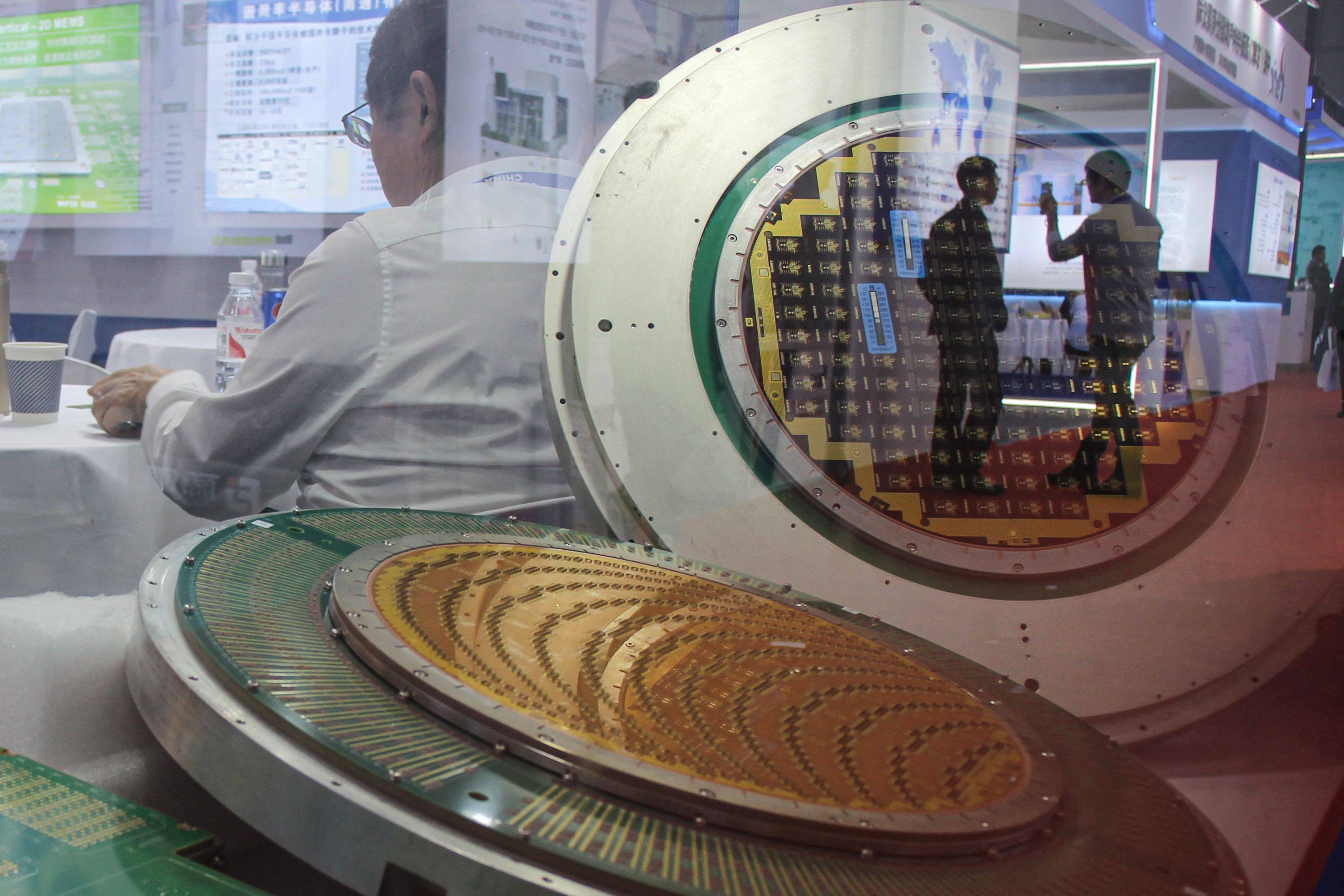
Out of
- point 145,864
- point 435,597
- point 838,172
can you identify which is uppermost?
point 838,172

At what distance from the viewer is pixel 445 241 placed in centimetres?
98

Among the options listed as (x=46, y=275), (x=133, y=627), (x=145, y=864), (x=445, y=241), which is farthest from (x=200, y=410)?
(x=145, y=864)

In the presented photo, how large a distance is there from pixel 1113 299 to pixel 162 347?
3.70ft

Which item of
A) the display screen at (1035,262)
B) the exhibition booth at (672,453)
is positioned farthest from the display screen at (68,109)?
the display screen at (1035,262)

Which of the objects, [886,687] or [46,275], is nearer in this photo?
[886,687]

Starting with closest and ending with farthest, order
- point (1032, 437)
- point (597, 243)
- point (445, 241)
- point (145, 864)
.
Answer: point (145, 864) → point (1032, 437) → point (597, 243) → point (445, 241)

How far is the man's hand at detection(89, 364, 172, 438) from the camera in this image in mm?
1074

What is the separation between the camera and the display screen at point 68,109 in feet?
2.86

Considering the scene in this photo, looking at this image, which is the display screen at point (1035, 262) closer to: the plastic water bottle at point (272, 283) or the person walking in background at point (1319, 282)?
the person walking in background at point (1319, 282)

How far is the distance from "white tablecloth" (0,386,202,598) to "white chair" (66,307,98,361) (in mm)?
49

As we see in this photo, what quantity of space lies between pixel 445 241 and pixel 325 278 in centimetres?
13

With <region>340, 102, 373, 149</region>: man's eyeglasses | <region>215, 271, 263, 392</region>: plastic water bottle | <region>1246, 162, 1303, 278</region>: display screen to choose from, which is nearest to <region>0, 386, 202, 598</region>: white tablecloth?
<region>215, 271, 263, 392</region>: plastic water bottle

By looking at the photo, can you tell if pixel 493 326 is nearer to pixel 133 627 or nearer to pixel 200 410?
pixel 200 410

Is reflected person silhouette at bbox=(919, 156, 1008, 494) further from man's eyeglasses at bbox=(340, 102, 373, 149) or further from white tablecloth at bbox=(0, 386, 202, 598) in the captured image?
white tablecloth at bbox=(0, 386, 202, 598)
